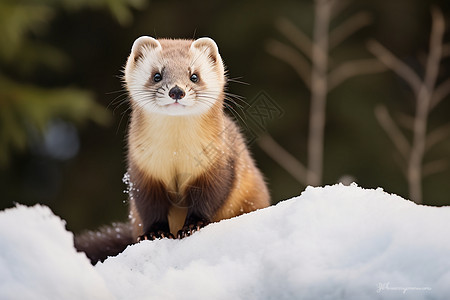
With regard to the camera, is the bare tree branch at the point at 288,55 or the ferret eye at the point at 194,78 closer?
the ferret eye at the point at 194,78

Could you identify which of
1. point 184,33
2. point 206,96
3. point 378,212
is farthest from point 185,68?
point 184,33

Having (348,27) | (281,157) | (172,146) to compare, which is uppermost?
(348,27)

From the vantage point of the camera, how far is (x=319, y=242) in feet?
7.17

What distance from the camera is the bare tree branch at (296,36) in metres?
8.34

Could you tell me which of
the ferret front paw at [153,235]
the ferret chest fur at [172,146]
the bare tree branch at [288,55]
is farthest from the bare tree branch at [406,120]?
the ferret front paw at [153,235]

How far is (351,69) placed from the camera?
8.40 metres

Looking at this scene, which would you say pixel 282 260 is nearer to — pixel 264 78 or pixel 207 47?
pixel 207 47

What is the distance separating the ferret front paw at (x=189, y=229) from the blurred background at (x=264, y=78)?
552 cm

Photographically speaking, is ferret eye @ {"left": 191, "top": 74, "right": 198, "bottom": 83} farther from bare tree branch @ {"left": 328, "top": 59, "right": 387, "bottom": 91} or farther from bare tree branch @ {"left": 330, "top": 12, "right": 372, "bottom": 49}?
bare tree branch @ {"left": 330, "top": 12, "right": 372, "bottom": 49}

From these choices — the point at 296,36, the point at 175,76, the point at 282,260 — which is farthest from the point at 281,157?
the point at 282,260

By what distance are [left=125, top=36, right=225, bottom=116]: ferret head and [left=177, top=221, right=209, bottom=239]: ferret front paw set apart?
498mm

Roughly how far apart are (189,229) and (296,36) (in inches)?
218

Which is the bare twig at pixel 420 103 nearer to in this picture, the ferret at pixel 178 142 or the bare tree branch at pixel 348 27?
the bare tree branch at pixel 348 27

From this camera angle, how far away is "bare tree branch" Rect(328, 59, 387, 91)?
8.23 metres
